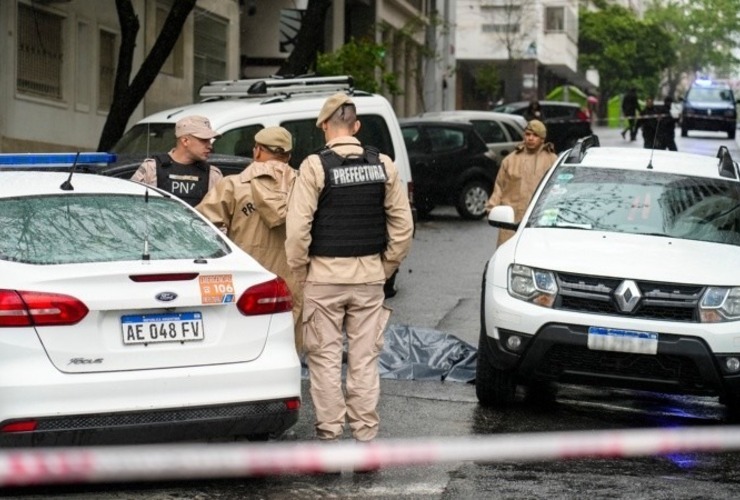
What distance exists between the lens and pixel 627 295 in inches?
339

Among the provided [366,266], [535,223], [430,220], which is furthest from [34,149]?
[366,266]

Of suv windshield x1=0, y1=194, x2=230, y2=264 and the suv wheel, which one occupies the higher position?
suv windshield x1=0, y1=194, x2=230, y2=264

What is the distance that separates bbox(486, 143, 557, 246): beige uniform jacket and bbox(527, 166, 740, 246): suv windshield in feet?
9.59

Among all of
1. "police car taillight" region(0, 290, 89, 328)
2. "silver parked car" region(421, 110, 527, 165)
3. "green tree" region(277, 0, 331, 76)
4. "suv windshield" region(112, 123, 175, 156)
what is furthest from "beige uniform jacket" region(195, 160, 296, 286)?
"silver parked car" region(421, 110, 527, 165)

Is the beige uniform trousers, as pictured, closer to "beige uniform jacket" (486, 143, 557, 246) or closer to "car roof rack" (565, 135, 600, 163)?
"car roof rack" (565, 135, 600, 163)

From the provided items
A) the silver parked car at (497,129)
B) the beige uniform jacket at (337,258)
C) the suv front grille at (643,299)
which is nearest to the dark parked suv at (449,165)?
Answer: the silver parked car at (497,129)

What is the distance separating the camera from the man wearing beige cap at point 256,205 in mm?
8758

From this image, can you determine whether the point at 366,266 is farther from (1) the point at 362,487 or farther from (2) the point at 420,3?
(2) the point at 420,3

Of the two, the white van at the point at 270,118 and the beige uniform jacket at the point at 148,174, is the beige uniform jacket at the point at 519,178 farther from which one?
the beige uniform jacket at the point at 148,174

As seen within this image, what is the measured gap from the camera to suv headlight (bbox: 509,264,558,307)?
28.9 feet

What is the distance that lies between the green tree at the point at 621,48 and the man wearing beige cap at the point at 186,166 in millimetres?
79276

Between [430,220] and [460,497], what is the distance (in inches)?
732

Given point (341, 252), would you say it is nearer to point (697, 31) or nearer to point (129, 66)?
point (129, 66)

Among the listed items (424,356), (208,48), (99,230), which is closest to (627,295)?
(424,356)
